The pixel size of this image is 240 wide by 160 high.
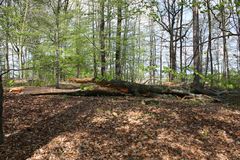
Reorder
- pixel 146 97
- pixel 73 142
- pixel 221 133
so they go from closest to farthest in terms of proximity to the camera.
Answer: pixel 73 142, pixel 221 133, pixel 146 97

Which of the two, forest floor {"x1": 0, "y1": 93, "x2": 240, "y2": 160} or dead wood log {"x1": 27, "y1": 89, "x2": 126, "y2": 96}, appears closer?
forest floor {"x1": 0, "y1": 93, "x2": 240, "y2": 160}

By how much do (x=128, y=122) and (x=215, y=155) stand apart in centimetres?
213

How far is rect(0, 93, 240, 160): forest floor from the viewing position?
485 cm

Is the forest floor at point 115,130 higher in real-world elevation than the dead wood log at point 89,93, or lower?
lower

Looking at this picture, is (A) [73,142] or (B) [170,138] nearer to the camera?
(A) [73,142]

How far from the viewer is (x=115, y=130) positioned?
568cm

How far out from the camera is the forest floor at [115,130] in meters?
4.85

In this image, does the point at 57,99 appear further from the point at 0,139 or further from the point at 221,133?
the point at 221,133

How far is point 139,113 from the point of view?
21.4ft

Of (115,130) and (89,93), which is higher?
(89,93)

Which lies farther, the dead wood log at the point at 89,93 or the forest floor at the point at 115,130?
the dead wood log at the point at 89,93

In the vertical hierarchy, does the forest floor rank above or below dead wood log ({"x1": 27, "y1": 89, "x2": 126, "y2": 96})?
below

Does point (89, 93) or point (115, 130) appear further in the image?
point (89, 93)

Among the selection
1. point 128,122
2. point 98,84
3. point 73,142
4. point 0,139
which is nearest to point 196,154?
point 128,122
